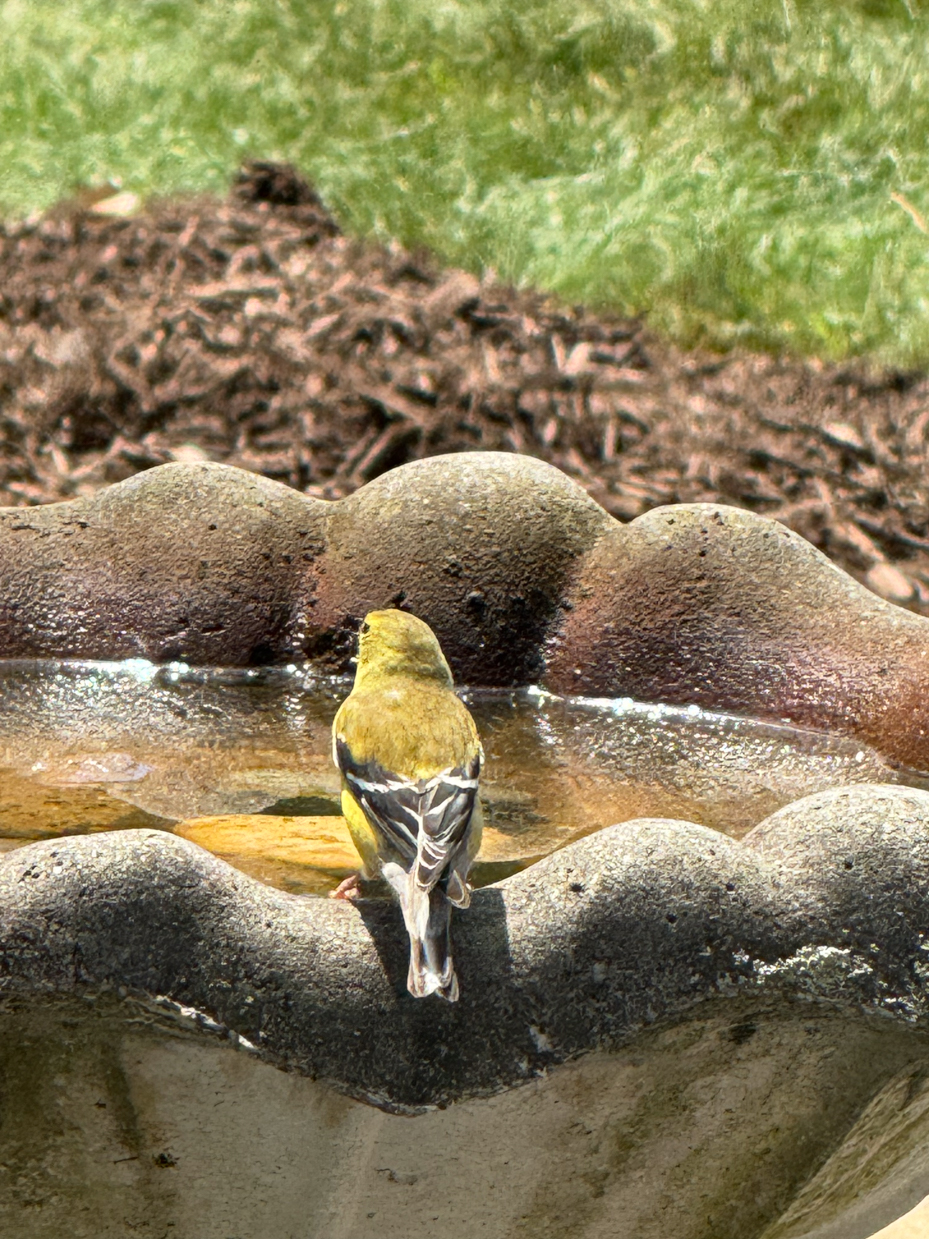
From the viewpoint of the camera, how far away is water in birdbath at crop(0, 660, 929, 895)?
3432mm

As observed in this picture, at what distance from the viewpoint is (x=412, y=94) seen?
340 inches

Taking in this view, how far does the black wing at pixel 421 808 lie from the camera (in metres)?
2.43

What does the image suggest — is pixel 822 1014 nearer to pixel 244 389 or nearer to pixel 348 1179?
pixel 348 1179

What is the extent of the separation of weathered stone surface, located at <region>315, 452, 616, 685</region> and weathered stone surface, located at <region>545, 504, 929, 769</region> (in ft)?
0.33

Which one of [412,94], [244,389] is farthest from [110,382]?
[412,94]

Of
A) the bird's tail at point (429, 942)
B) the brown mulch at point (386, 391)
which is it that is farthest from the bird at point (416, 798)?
the brown mulch at point (386, 391)

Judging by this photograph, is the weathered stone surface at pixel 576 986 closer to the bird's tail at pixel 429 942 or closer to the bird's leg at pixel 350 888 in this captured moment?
the bird's tail at pixel 429 942

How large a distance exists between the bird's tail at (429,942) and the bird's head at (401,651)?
1.01m

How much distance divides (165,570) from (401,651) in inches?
48.6

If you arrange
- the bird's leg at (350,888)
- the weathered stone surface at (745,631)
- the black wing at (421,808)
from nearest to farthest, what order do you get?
the black wing at (421,808) < the bird's leg at (350,888) < the weathered stone surface at (745,631)

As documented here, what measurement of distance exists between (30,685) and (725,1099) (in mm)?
2444

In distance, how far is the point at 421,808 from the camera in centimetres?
260

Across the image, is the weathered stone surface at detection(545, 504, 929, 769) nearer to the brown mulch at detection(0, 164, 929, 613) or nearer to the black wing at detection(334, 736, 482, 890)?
the black wing at detection(334, 736, 482, 890)

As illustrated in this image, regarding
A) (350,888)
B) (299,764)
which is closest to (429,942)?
(350,888)
